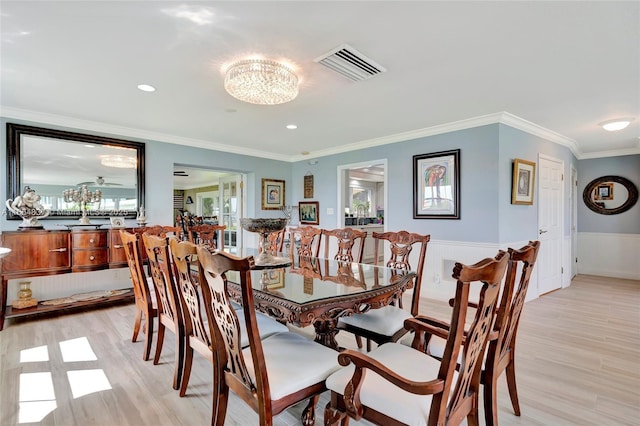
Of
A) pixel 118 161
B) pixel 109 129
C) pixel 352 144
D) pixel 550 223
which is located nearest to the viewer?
pixel 109 129

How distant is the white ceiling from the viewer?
1.83 meters

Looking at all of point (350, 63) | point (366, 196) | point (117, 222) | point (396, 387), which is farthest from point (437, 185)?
point (366, 196)

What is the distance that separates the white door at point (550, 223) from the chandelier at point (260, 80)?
3874mm

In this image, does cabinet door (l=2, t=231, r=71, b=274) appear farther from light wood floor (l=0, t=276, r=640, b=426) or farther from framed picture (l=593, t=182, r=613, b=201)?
framed picture (l=593, t=182, r=613, b=201)

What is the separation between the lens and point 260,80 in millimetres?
2348

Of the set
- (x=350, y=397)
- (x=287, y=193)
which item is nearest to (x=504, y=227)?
(x=350, y=397)

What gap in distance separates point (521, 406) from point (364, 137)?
3813 millimetres

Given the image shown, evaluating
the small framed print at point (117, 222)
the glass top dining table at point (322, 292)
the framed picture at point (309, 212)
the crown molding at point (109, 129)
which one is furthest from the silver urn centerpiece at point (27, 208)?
the framed picture at point (309, 212)

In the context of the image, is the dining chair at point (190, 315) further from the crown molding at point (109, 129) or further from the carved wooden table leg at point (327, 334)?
the crown molding at point (109, 129)

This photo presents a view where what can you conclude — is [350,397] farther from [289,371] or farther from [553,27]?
[553,27]

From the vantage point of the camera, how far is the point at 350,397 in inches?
48.3

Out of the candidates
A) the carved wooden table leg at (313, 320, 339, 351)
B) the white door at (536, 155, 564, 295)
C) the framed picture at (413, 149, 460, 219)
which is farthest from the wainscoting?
the carved wooden table leg at (313, 320, 339, 351)

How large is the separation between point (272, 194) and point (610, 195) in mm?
6240

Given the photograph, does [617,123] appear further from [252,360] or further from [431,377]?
[252,360]
